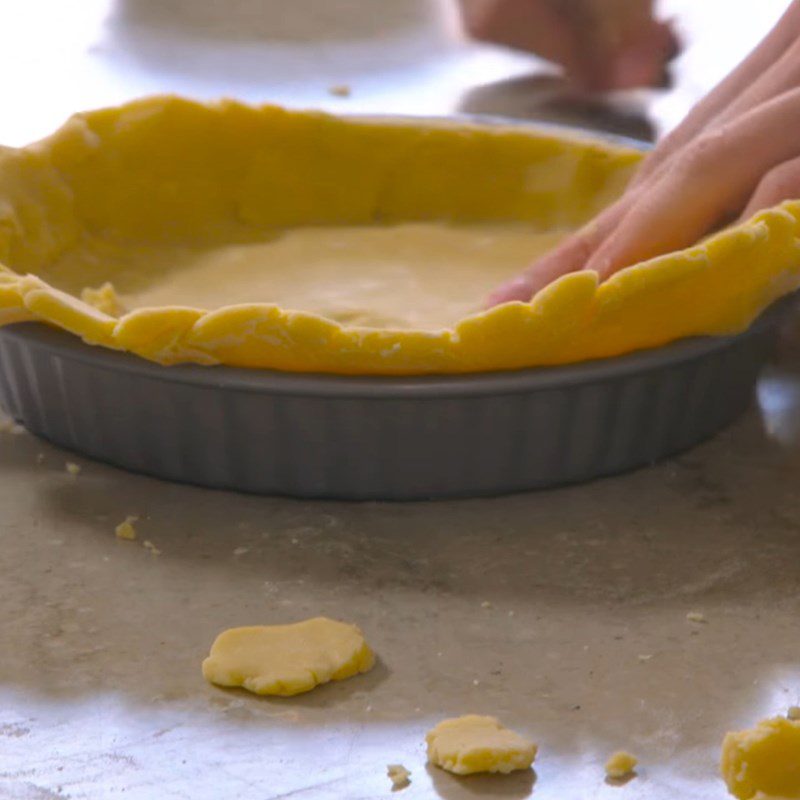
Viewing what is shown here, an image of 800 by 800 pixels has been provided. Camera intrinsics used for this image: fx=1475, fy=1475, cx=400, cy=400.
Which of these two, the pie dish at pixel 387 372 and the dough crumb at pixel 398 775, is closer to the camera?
the dough crumb at pixel 398 775

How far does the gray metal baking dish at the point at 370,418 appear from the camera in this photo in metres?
1.03

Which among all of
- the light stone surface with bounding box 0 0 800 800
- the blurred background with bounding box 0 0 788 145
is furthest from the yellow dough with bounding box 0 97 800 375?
the blurred background with bounding box 0 0 788 145

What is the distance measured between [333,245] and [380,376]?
1.46ft

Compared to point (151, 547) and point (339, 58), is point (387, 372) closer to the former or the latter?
point (151, 547)

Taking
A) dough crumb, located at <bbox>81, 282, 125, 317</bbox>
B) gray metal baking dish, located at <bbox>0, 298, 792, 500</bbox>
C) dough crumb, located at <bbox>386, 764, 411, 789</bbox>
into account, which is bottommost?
dough crumb, located at <bbox>386, 764, 411, 789</bbox>

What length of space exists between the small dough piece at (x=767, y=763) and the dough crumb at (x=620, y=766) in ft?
0.17

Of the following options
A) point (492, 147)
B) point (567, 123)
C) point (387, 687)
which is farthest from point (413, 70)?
point (387, 687)

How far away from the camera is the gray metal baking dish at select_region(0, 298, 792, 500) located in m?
1.03

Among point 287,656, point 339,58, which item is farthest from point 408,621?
point 339,58

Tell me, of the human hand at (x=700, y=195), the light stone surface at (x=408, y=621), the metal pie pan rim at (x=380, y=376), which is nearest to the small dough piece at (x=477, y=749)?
the light stone surface at (x=408, y=621)

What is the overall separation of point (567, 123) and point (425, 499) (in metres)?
1.12

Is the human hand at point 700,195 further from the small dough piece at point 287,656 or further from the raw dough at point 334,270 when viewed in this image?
the small dough piece at point 287,656

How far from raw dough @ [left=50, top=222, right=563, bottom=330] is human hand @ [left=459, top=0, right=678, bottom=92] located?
804 millimetres

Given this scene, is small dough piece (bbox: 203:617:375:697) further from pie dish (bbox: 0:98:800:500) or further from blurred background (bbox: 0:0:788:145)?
blurred background (bbox: 0:0:788:145)
